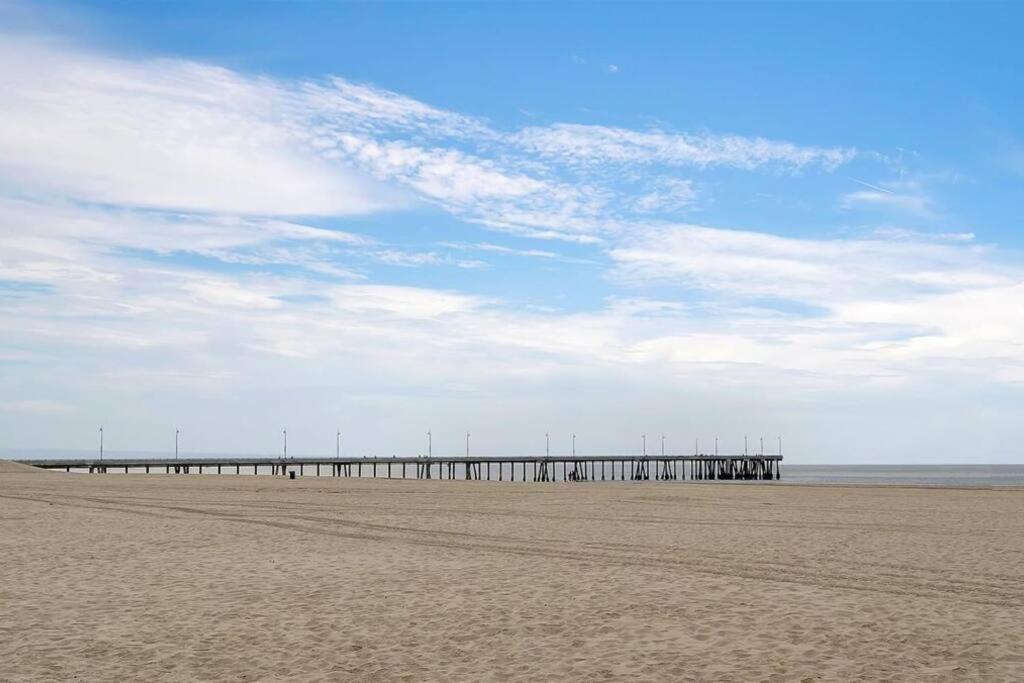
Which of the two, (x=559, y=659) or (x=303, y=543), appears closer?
(x=559, y=659)

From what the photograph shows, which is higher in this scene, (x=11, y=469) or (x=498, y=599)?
(x=498, y=599)

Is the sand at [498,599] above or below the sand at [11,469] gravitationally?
above

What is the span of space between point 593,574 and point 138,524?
1352cm

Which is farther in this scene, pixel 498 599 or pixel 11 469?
pixel 11 469

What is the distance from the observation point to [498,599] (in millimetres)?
13336

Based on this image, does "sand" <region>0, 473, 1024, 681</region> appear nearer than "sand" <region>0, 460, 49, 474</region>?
Yes

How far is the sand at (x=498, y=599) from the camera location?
9711 millimetres

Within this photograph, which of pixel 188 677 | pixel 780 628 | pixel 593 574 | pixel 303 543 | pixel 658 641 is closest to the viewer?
pixel 188 677

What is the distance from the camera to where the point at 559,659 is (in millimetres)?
9977

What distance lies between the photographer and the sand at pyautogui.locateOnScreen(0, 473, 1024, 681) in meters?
9.71

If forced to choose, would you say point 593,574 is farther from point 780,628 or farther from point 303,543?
point 303,543

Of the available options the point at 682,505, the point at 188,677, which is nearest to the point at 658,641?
the point at 188,677

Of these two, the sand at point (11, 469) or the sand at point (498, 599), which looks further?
the sand at point (11, 469)

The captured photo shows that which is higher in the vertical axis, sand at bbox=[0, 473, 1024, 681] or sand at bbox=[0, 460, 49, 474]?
sand at bbox=[0, 473, 1024, 681]
